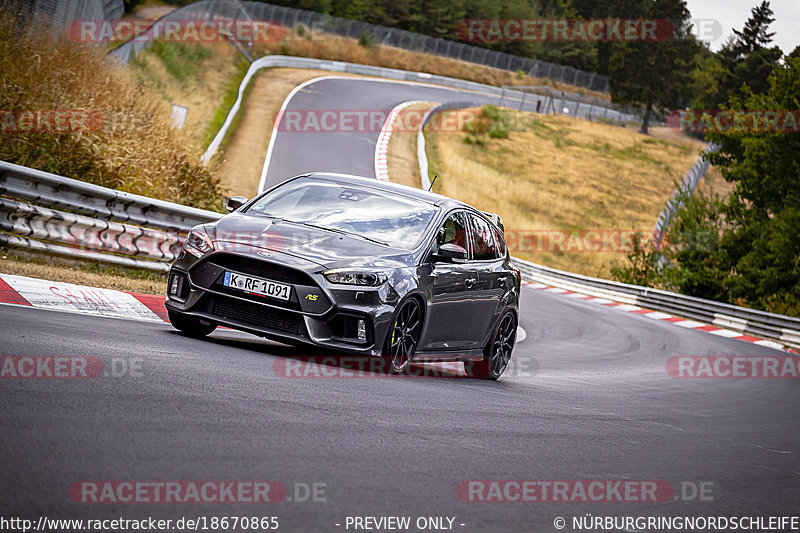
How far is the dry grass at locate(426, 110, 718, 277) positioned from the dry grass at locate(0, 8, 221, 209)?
2670 centimetres

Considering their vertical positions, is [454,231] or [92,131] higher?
[454,231]

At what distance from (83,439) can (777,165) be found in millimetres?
32800

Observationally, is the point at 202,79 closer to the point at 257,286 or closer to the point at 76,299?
the point at 76,299

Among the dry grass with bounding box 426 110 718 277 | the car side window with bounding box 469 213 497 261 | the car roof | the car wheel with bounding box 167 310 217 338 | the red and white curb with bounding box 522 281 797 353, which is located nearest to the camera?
the car wheel with bounding box 167 310 217 338

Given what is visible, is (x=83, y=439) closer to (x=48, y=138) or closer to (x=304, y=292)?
(x=304, y=292)

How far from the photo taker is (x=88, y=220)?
37.6 ft

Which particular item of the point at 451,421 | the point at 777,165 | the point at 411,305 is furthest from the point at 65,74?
the point at 777,165

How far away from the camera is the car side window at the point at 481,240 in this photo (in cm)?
1024

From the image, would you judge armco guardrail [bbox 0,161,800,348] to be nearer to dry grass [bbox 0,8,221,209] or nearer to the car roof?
dry grass [bbox 0,8,221,209]

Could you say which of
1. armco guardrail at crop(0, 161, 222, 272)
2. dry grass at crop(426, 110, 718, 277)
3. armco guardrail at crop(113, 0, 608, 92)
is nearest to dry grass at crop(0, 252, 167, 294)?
armco guardrail at crop(0, 161, 222, 272)

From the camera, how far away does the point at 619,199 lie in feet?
192

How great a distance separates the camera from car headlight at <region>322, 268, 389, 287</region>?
8008mm

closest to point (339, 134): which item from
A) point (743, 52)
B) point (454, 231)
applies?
point (454, 231)

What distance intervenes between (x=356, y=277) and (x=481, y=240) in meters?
2.69
